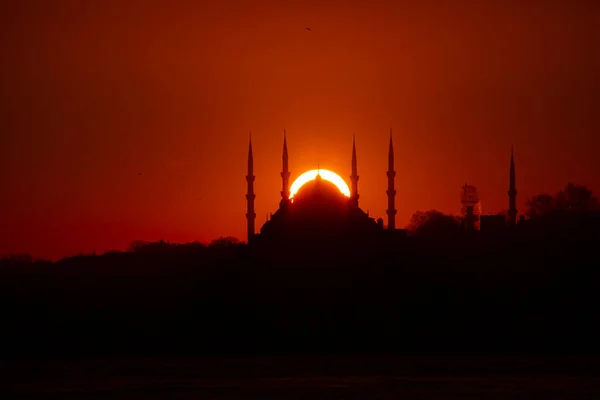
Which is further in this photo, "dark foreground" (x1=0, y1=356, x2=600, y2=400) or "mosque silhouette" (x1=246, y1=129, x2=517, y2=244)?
"mosque silhouette" (x1=246, y1=129, x2=517, y2=244)

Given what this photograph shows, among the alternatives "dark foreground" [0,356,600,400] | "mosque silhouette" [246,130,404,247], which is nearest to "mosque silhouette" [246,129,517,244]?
"mosque silhouette" [246,130,404,247]

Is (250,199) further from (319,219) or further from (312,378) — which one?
(312,378)

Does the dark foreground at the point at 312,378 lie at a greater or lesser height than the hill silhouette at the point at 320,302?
lesser

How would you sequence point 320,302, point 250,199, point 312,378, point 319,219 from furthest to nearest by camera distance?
point 250,199
point 319,219
point 320,302
point 312,378

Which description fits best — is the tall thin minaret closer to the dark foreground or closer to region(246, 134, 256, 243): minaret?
region(246, 134, 256, 243): minaret

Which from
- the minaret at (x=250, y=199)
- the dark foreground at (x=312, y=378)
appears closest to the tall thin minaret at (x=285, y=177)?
the minaret at (x=250, y=199)

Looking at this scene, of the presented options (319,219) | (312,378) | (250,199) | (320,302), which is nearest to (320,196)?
(319,219)

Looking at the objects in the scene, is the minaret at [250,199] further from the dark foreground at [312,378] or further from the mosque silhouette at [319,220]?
the dark foreground at [312,378]

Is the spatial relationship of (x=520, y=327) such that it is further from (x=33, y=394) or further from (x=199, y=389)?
(x=33, y=394)
